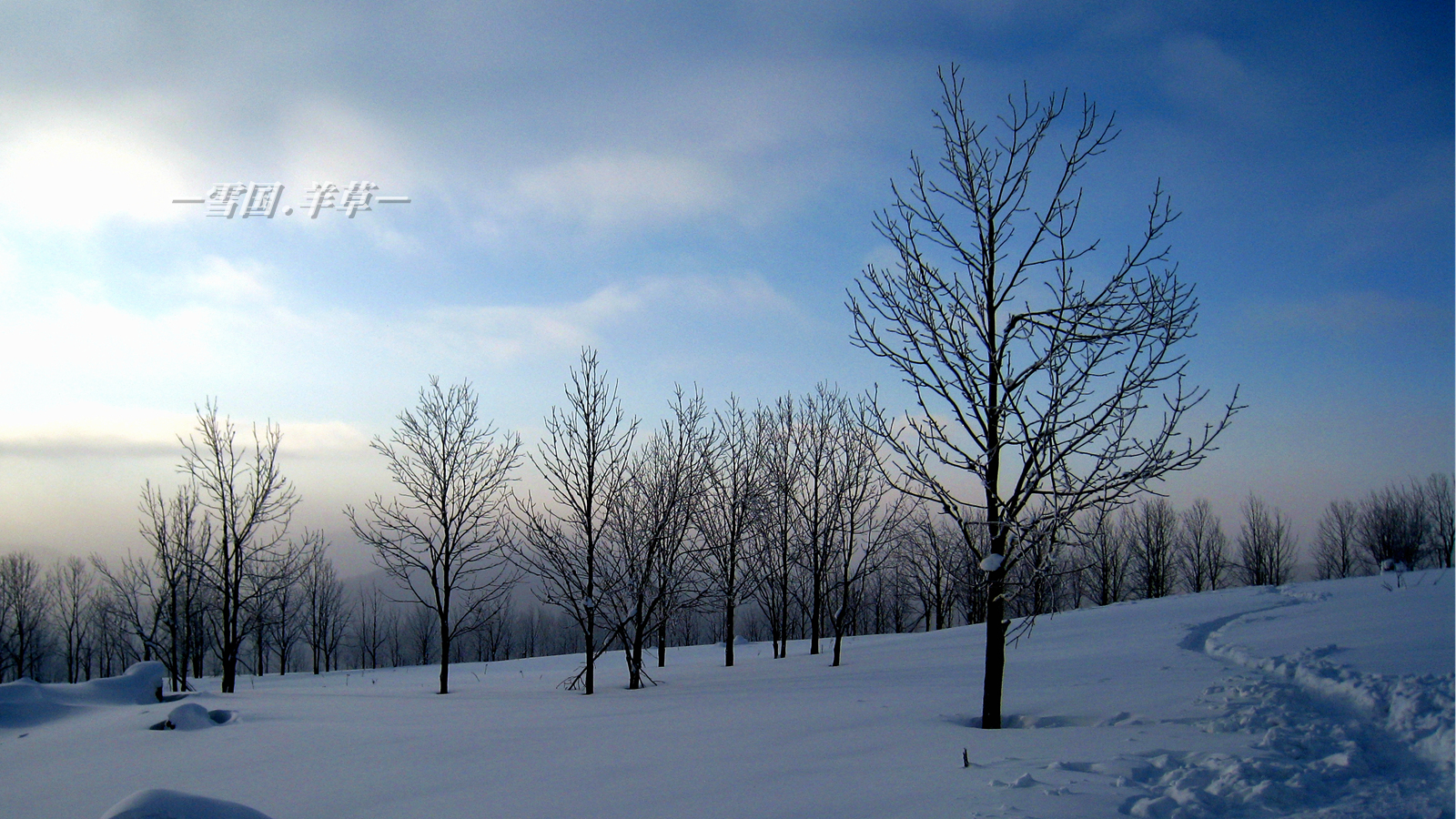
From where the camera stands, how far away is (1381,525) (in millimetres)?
45281

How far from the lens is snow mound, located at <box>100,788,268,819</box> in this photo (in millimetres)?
3566

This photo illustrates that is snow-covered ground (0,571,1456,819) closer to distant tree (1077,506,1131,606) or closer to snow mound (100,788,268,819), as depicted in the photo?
snow mound (100,788,268,819)

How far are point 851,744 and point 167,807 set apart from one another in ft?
16.2

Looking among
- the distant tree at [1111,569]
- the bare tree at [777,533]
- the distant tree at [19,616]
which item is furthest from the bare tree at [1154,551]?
the distant tree at [19,616]

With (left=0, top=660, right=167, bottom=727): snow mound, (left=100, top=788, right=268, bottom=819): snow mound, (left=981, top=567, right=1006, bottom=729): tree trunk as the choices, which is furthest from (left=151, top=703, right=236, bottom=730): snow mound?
(left=981, top=567, right=1006, bottom=729): tree trunk

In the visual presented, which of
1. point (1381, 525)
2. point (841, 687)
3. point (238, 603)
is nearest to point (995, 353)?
point (841, 687)

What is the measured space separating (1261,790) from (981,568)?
260cm

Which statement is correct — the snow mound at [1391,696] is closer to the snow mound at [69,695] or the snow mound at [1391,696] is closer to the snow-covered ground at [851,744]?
the snow-covered ground at [851,744]

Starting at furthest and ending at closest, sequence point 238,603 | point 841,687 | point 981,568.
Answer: point 238,603 < point 841,687 < point 981,568

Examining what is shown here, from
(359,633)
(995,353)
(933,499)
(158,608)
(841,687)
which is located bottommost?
(359,633)

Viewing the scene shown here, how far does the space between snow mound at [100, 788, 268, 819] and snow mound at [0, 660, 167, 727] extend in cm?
950

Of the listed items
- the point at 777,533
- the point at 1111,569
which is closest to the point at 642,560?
the point at 777,533

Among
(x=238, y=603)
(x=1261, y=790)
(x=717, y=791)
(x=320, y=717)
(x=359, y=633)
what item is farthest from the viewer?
(x=359, y=633)

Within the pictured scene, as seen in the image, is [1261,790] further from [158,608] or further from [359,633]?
[359,633]
